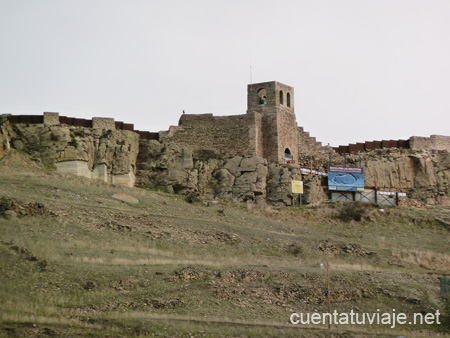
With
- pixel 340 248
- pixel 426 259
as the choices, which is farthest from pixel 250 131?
pixel 426 259

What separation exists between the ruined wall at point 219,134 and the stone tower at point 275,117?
781 mm

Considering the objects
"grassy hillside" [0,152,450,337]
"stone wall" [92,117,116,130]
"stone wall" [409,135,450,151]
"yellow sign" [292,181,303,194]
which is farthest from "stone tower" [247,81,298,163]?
"stone wall" [409,135,450,151]

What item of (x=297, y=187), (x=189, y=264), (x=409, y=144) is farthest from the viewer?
(x=409, y=144)

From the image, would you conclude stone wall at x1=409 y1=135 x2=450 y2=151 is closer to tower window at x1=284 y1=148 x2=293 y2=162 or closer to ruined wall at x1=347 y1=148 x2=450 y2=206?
ruined wall at x1=347 y1=148 x2=450 y2=206

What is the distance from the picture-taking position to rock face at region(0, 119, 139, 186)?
46.4 meters

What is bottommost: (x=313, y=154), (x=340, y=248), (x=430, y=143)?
(x=340, y=248)

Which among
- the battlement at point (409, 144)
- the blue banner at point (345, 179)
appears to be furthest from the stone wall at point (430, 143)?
the blue banner at point (345, 179)

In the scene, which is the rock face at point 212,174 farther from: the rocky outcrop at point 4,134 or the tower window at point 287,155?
the rocky outcrop at point 4,134

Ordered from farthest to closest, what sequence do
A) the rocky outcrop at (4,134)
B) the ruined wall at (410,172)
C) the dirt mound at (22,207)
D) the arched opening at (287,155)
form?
1. the ruined wall at (410,172)
2. the arched opening at (287,155)
3. the rocky outcrop at (4,134)
4. the dirt mound at (22,207)

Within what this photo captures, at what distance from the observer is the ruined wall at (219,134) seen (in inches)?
2007

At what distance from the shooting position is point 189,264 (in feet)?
104

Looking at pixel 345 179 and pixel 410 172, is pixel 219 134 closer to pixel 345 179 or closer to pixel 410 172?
pixel 345 179

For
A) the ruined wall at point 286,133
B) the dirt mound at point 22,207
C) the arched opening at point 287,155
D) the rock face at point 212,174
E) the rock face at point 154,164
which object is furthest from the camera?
the arched opening at point 287,155

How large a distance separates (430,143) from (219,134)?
17.2m
